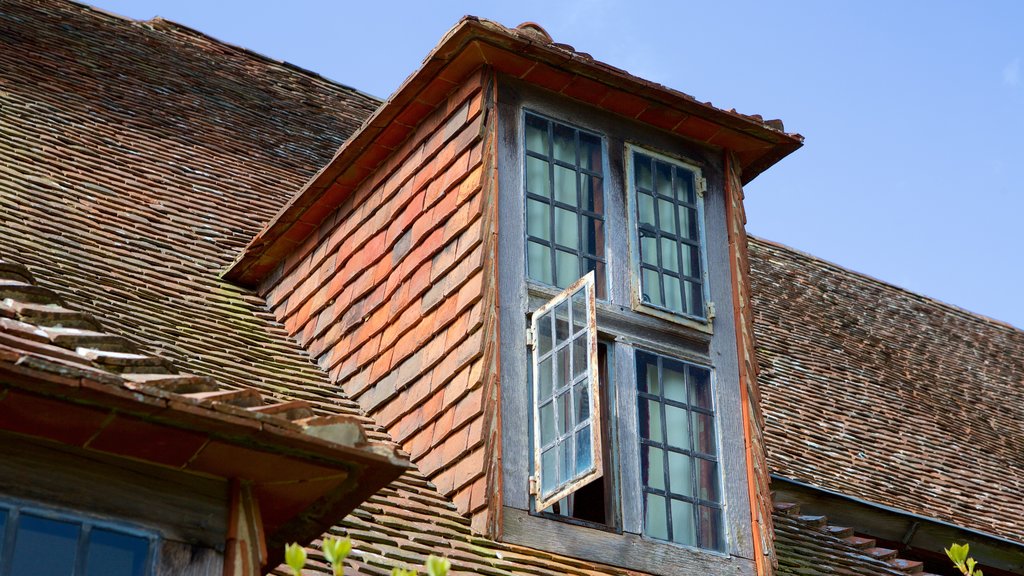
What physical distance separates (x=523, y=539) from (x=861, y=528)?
4387 mm

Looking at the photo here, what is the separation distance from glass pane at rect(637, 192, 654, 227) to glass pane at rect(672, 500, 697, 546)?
Answer: 1.69 metres

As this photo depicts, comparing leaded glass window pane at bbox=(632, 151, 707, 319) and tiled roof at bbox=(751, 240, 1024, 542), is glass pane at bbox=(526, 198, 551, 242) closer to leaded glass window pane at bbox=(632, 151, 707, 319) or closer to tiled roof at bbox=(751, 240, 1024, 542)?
leaded glass window pane at bbox=(632, 151, 707, 319)

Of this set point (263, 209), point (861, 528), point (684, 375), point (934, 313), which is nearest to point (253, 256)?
point (263, 209)

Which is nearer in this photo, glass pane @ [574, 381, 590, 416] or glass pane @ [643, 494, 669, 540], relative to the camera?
glass pane @ [574, 381, 590, 416]

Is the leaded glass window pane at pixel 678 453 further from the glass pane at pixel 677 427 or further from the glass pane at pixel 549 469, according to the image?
the glass pane at pixel 549 469

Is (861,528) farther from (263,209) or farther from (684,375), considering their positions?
(263,209)

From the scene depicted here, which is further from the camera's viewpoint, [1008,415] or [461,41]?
[1008,415]

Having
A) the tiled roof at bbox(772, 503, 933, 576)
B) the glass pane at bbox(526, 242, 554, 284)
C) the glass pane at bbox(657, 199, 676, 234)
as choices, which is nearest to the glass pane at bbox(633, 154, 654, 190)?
the glass pane at bbox(657, 199, 676, 234)

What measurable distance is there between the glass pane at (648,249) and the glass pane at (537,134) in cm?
75

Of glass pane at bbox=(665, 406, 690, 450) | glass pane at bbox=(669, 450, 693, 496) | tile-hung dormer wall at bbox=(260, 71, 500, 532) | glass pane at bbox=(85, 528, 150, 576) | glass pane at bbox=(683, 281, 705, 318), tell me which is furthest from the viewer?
glass pane at bbox=(683, 281, 705, 318)

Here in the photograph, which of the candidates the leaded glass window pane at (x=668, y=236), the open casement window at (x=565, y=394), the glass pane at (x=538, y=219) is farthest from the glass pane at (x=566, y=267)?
the leaded glass window pane at (x=668, y=236)

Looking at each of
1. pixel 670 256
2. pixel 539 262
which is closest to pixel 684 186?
pixel 670 256

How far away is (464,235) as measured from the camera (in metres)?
7.88

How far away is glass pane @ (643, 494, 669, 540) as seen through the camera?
7.42 m
